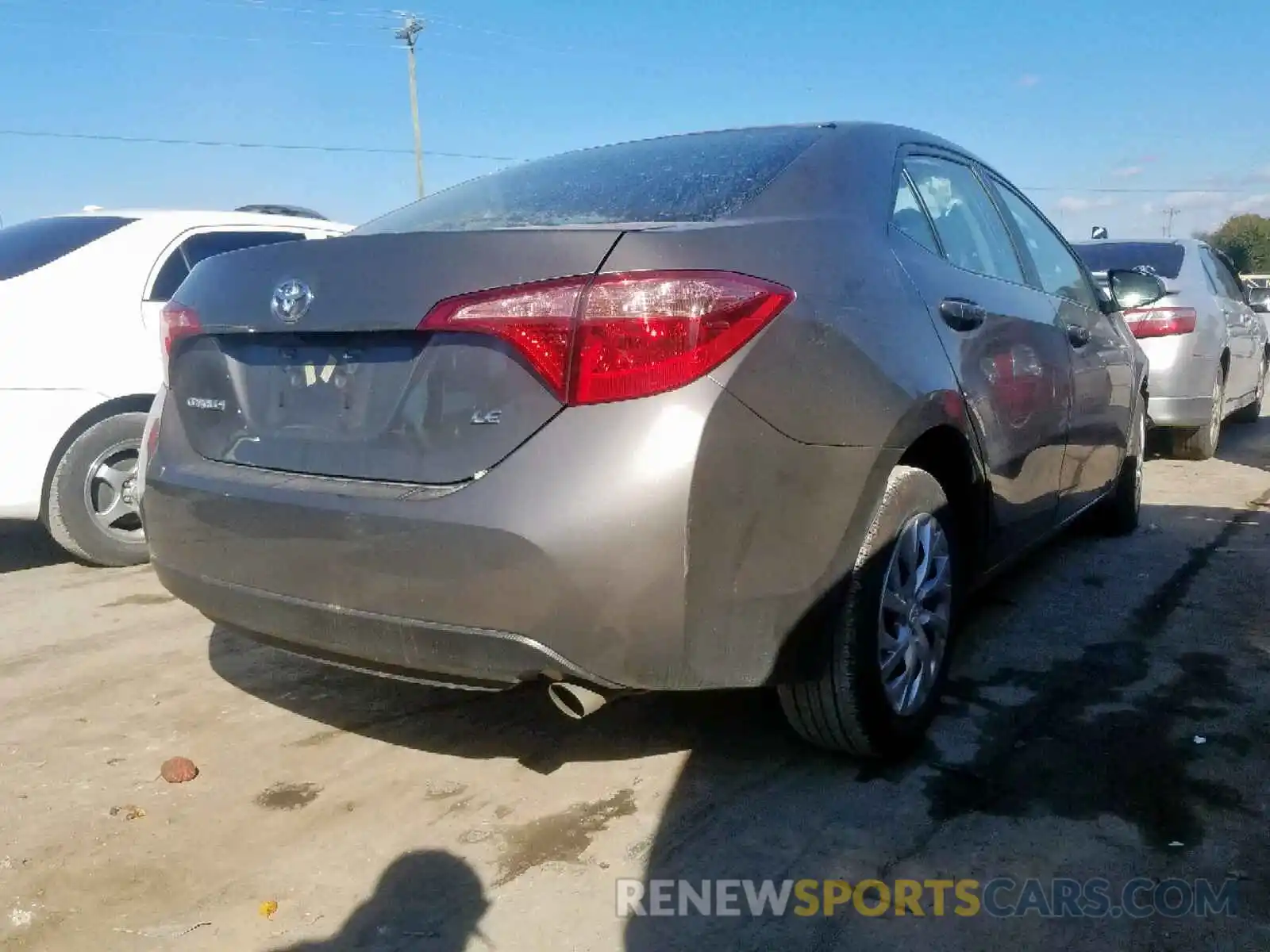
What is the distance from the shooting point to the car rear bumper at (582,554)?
6.59ft

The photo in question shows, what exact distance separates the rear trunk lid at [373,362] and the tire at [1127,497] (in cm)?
355

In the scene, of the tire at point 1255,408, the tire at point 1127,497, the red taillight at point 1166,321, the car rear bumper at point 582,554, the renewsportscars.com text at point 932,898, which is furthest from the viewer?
the tire at point 1255,408

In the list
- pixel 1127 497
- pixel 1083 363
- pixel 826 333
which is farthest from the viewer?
pixel 1127 497

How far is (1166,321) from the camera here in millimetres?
6668

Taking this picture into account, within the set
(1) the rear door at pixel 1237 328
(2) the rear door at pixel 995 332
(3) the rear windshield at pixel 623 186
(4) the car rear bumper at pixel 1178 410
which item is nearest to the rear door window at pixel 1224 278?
(1) the rear door at pixel 1237 328

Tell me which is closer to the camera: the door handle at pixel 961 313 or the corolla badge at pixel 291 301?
the corolla badge at pixel 291 301

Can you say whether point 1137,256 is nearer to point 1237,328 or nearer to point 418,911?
point 1237,328

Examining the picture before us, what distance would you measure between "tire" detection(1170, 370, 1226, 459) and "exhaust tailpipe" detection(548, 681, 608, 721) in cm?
619

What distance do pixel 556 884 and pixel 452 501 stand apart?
826 mm

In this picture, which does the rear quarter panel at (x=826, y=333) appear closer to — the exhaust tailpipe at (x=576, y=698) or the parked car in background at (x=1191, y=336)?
the exhaust tailpipe at (x=576, y=698)

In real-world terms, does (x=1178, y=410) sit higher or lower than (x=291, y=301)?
lower

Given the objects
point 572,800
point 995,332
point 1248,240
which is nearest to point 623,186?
point 995,332

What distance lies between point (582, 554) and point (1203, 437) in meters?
6.53

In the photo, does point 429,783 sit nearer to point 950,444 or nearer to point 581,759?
point 581,759
